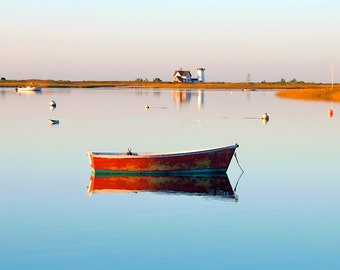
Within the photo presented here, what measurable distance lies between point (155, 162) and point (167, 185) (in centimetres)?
196

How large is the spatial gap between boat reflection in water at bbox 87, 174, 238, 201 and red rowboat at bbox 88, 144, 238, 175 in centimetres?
31

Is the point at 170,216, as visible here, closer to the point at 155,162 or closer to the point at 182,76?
the point at 155,162

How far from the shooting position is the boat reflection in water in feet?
79.8

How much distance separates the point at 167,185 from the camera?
2559 cm

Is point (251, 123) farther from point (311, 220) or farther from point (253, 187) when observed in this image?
point (311, 220)

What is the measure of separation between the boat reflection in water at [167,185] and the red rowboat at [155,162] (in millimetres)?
311

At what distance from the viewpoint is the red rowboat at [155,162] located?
27.2m

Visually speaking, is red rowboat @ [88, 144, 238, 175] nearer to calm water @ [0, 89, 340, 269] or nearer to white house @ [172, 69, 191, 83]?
calm water @ [0, 89, 340, 269]

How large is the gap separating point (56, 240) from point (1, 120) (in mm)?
43731

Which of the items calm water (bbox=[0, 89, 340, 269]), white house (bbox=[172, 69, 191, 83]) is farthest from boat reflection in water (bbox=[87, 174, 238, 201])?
white house (bbox=[172, 69, 191, 83])

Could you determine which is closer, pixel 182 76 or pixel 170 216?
pixel 170 216

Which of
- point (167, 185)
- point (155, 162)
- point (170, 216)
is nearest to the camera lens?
point (170, 216)

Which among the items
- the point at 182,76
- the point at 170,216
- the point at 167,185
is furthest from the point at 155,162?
the point at 182,76

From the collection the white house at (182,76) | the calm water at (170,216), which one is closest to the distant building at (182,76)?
the white house at (182,76)
